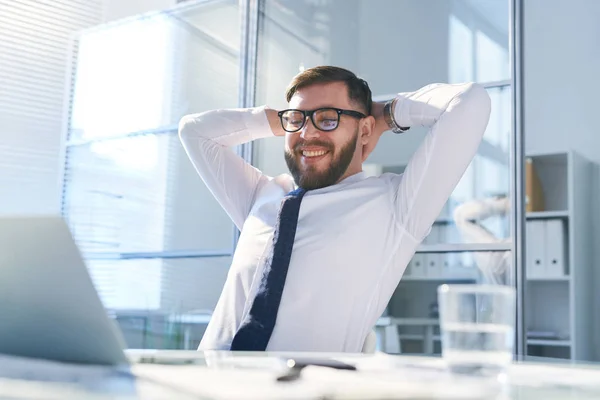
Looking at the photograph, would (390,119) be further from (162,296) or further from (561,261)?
(561,261)

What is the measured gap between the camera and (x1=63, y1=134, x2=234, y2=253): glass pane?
3709 mm

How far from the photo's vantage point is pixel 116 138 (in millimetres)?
4031

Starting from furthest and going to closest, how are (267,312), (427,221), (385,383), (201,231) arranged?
(201,231)
(427,221)
(267,312)
(385,383)

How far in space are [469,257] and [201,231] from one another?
54.3 inches

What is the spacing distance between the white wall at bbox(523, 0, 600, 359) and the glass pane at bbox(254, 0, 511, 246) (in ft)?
6.99

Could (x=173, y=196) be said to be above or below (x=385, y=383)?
above

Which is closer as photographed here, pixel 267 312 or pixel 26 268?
pixel 26 268

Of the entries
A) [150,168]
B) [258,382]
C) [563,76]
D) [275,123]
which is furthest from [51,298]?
[563,76]

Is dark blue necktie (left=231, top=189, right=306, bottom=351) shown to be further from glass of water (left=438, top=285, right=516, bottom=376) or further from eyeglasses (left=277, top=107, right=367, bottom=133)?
glass of water (left=438, top=285, right=516, bottom=376)

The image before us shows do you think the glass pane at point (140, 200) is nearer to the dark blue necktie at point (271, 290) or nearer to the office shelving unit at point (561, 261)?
the dark blue necktie at point (271, 290)

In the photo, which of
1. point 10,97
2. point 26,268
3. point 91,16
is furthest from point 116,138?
point 26,268

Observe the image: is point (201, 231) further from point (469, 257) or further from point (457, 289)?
point (457, 289)

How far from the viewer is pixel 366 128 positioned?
2053 mm

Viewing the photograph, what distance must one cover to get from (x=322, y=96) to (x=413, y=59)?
4.62 ft
